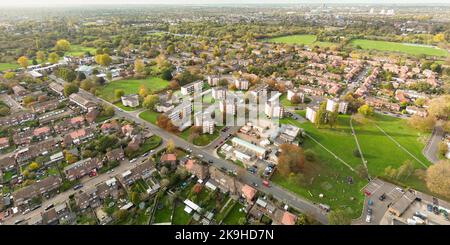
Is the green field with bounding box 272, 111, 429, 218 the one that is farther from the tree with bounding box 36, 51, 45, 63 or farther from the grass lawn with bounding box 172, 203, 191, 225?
the tree with bounding box 36, 51, 45, 63

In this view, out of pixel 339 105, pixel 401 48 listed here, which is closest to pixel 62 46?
pixel 339 105

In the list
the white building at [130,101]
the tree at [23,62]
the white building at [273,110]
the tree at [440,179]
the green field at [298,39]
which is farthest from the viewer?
the green field at [298,39]

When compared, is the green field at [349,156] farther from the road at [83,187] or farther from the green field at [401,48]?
the green field at [401,48]

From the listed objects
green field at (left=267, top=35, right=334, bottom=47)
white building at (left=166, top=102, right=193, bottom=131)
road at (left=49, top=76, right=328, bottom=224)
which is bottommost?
road at (left=49, top=76, right=328, bottom=224)

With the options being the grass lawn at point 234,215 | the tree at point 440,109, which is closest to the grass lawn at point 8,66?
the grass lawn at point 234,215

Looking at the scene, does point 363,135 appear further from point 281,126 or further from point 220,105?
point 220,105

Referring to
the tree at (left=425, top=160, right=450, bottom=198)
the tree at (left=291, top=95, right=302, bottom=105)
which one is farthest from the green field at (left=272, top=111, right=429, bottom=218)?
the tree at (left=291, top=95, right=302, bottom=105)

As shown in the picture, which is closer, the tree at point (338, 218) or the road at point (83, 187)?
the tree at point (338, 218)
